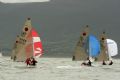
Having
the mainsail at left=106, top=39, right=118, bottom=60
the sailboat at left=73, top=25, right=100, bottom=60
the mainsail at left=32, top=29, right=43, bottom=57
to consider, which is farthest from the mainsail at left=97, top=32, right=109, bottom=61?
the mainsail at left=32, top=29, right=43, bottom=57

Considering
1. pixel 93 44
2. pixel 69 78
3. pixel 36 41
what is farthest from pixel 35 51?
pixel 69 78

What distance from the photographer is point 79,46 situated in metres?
71.8

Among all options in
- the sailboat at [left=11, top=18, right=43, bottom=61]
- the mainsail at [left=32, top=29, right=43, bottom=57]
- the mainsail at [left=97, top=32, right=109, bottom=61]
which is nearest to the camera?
the sailboat at [left=11, top=18, right=43, bottom=61]

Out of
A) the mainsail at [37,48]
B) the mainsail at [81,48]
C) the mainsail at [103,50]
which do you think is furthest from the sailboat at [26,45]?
the mainsail at [103,50]

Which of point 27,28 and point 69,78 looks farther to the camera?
point 27,28

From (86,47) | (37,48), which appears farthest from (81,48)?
(37,48)

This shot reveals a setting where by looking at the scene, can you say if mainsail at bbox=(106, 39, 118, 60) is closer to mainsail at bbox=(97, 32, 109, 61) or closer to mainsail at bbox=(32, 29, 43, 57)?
mainsail at bbox=(97, 32, 109, 61)

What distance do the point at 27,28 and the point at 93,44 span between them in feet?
33.4

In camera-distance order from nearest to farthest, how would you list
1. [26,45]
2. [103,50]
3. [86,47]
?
[26,45]
[86,47]
[103,50]

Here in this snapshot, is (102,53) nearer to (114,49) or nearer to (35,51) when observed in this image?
(114,49)

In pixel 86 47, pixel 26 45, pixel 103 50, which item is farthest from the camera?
pixel 103 50

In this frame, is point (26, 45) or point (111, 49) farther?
point (111, 49)

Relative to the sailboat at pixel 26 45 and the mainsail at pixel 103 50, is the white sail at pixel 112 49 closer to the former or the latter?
the mainsail at pixel 103 50

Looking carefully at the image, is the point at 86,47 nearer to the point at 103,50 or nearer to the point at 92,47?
the point at 92,47
